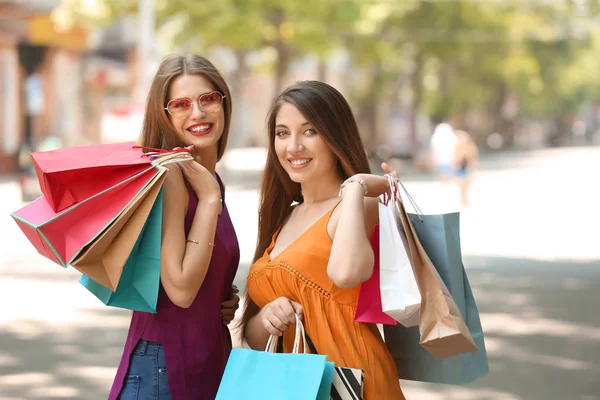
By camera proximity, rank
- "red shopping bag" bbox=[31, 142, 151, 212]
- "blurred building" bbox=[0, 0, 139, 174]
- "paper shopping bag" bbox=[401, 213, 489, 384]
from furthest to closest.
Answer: "blurred building" bbox=[0, 0, 139, 174] → "paper shopping bag" bbox=[401, 213, 489, 384] → "red shopping bag" bbox=[31, 142, 151, 212]

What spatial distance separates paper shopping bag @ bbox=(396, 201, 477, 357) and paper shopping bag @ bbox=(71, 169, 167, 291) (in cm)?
78

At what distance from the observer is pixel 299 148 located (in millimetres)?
3102

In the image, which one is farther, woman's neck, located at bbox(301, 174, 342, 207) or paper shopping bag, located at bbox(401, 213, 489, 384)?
woman's neck, located at bbox(301, 174, 342, 207)

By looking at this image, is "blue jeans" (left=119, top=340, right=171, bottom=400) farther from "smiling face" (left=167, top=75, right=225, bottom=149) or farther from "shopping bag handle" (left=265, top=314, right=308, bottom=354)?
"smiling face" (left=167, top=75, right=225, bottom=149)

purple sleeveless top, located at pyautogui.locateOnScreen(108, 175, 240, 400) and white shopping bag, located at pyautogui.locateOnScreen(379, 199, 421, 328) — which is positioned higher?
white shopping bag, located at pyautogui.locateOnScreen(379, 199, 421, 328)

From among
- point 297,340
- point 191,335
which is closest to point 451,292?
point 297,340

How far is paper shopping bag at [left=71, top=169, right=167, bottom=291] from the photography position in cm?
268

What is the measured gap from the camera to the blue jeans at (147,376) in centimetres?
296

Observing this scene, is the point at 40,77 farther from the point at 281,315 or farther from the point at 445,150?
the point at 281,315

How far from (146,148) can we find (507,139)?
2567 inches

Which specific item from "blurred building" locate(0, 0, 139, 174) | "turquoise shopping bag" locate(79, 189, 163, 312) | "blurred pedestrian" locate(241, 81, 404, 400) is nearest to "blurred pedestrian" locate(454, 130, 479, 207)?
"blurred building" locate(0, 0, 139, 174)

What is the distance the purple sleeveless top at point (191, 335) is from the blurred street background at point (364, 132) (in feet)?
11.3

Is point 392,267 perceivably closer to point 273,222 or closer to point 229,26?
point 273,222

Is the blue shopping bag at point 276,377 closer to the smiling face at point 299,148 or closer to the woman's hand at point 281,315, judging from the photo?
the woman's hand at point 281,315
